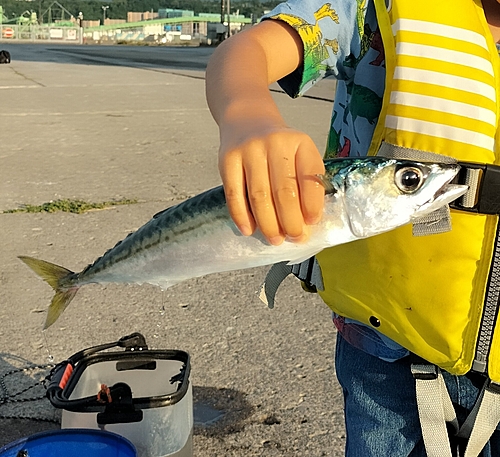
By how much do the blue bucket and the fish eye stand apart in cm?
125

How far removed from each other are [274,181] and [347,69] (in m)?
0.71

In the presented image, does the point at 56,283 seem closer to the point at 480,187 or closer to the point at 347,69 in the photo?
the point at 347,69

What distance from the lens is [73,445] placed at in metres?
2.18

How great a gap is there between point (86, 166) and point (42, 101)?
642 centimetres

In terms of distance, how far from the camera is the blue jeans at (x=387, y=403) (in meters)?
1.85

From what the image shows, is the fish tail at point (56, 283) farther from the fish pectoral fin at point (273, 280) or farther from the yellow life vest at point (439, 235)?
the yellow life vest at point (439, 235)

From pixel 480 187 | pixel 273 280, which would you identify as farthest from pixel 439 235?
pixel 273 280

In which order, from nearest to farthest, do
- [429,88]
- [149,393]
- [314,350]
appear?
1. [429,88]
2. [149,393]
3. [314,350]

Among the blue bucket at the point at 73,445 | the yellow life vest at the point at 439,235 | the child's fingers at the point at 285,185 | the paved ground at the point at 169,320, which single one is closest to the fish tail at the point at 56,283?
the blue bucket at the point at 73,445

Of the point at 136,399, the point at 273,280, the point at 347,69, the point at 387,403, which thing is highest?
the point at 347,69

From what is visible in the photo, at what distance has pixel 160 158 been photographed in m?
7.79

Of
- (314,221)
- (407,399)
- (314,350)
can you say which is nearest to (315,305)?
(314,350)

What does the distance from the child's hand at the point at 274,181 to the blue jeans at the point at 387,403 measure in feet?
2.75

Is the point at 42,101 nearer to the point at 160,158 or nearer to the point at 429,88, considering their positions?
the point at 160,158
